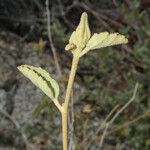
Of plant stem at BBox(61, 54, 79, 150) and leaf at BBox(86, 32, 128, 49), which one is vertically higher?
leaf at BBox(86, 32, 128, 49)

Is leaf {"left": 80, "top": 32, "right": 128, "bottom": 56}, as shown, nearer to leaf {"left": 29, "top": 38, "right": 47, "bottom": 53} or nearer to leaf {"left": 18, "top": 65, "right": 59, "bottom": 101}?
leaf {"left": 18, "top": 65, "right": 59, "bottom": 101}

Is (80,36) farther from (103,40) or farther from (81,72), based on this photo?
(81,72)

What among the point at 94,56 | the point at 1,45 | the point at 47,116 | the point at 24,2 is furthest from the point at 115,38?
the point at 24,2

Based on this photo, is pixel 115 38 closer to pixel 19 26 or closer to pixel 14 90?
pixel 14 90

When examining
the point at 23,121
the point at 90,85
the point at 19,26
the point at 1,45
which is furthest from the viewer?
the point at 19,26

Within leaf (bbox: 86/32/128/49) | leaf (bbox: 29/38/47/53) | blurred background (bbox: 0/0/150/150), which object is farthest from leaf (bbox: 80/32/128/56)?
leaf (bbox: 29/38/47/53)

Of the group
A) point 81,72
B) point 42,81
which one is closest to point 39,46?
point 81,72
